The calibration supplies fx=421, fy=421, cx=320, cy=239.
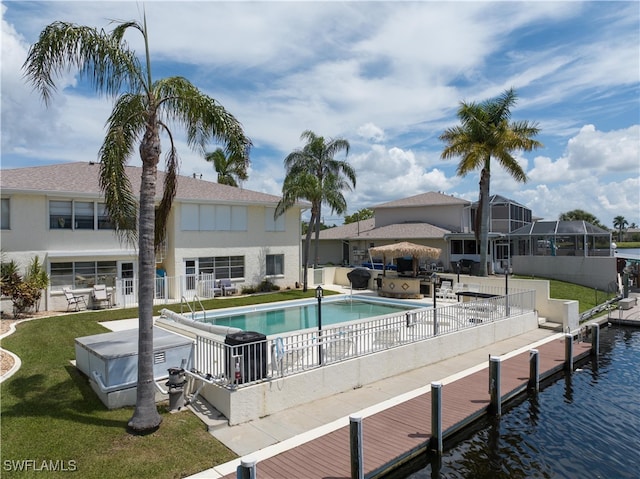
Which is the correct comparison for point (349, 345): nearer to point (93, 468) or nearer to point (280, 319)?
point (93, 468)

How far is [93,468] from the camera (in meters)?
6.48

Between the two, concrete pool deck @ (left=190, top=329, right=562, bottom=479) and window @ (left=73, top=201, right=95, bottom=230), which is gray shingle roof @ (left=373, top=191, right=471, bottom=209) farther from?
window @ (left=73, top=201, right=95, bottom=230)

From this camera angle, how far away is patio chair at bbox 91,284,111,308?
63.9 ft

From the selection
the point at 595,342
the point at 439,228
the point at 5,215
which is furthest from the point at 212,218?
the point at 439,228

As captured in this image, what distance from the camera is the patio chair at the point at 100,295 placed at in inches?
767

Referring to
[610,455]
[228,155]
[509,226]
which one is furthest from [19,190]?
[509,226]

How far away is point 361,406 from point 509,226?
29.9m

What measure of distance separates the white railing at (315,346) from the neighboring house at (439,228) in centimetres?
1922

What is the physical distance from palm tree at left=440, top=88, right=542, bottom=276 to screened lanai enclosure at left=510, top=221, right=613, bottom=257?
6.31 meters

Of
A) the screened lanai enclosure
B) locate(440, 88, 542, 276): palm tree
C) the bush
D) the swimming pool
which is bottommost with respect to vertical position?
the swimming pool

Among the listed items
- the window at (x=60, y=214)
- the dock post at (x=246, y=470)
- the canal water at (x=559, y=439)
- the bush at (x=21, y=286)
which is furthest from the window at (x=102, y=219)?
the canal water at (x=559, y=439)

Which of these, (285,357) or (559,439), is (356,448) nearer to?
(285,357)

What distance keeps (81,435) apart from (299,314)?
1353 centimetres

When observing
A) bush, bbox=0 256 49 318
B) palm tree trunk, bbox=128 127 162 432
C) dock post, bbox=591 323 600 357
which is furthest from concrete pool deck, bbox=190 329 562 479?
bush, bbox=0 256 49 318
